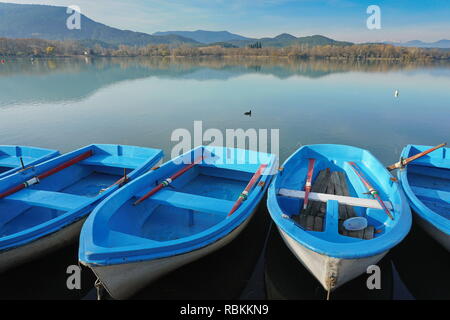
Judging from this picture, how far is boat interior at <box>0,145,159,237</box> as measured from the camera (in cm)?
503

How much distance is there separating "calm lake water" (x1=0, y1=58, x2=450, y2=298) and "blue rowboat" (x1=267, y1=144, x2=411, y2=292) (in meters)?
0.90

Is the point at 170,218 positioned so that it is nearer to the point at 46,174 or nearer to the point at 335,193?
the point at 46,174

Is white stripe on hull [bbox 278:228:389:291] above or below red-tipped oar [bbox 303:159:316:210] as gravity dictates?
below

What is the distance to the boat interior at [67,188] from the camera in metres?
5.03

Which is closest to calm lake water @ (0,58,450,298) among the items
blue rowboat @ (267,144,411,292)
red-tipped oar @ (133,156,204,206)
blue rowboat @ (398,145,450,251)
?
blue rowboat @ (398,145,450,251)

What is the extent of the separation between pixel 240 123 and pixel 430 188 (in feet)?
33.4

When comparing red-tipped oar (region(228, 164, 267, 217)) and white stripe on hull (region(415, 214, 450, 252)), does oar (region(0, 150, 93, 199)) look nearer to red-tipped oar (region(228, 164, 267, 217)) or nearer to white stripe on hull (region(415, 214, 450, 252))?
red-tipped oar (region(228, 164, 267, 217))

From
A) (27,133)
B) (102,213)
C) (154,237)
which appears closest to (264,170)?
(154,237)

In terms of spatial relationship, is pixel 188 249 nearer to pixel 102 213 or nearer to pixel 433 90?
pixel 102 213

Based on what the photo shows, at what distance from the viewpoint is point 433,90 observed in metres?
26.6

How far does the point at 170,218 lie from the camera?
5660mm

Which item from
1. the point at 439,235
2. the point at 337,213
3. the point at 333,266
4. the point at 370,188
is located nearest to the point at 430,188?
the point at 370,188

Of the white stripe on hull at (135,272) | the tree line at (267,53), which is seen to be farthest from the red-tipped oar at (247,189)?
the tree line at (267,53)

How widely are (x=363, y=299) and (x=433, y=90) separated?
3037cm
